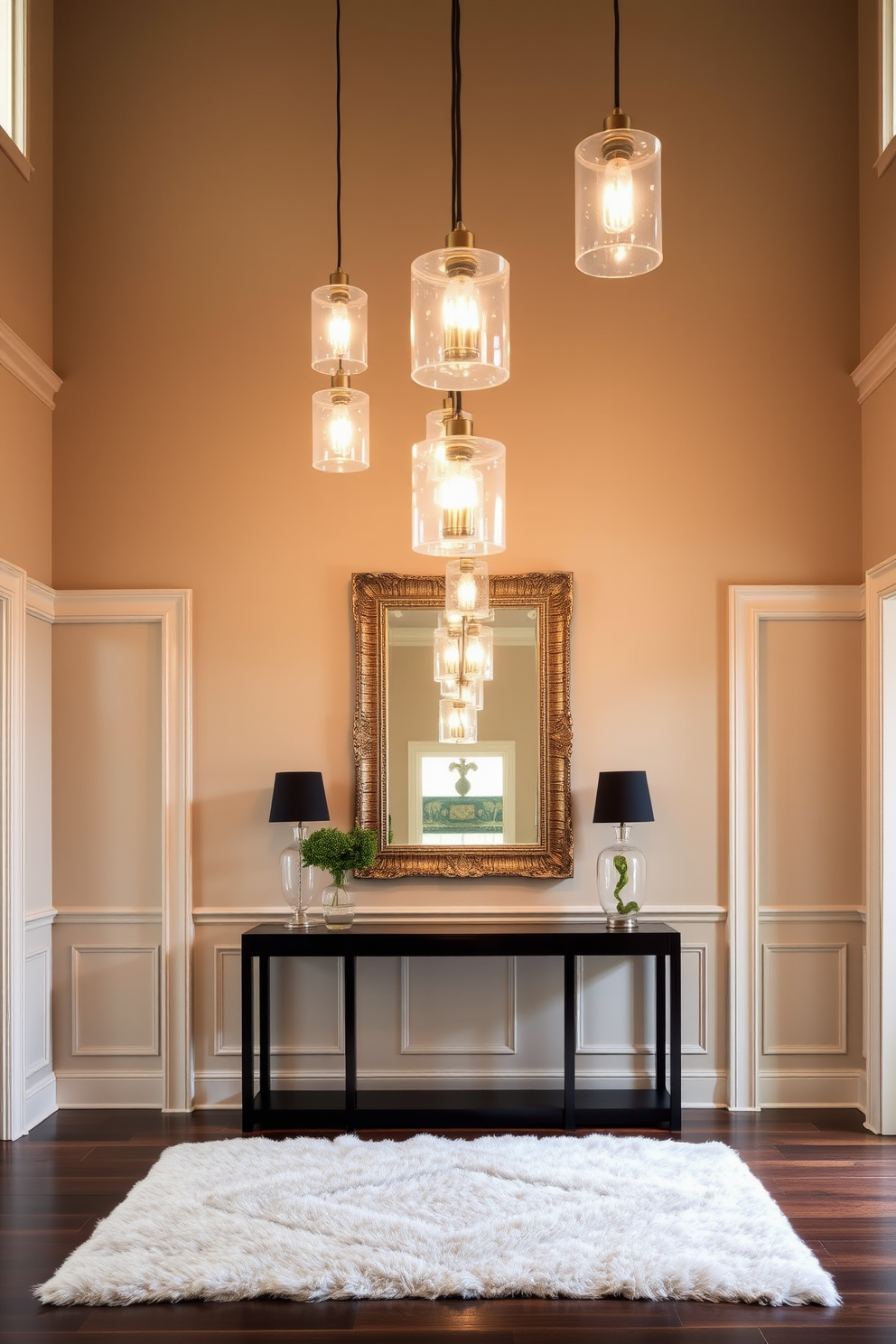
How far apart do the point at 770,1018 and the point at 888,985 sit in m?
0.60

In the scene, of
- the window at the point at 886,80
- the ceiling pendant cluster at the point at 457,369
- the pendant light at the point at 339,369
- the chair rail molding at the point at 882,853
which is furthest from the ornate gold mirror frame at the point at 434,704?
the window at the point at 886,80

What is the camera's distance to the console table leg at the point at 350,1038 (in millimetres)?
4871

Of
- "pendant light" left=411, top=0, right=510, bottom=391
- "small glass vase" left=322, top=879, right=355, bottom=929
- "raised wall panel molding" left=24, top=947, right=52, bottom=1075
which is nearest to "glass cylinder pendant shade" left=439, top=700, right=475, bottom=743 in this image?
"small glass vase" left=322, top=879, right=355, bottom=929

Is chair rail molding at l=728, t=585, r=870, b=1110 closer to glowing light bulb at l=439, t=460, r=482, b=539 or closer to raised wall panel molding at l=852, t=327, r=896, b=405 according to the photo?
raised wall panel molding at l=852, t=327, r=896, b=405

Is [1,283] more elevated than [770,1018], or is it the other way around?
[1,283]

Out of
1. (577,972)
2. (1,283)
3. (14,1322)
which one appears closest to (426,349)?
(14,1322)

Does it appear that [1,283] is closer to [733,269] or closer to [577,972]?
[733,269]

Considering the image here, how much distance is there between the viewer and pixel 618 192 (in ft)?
7.33

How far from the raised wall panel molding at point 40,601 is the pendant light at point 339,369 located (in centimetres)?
230

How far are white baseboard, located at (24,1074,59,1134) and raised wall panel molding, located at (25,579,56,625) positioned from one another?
213 cm

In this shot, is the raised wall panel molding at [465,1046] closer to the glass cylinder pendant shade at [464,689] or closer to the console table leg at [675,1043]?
the console table leg at [675,1043]

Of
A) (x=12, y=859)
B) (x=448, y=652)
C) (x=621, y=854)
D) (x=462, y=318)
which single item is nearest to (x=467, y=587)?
(x=448, y=652)

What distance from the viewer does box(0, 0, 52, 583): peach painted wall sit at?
4.91m

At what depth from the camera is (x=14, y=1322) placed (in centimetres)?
317
